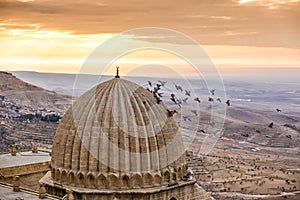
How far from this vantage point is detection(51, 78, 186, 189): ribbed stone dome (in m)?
20.9

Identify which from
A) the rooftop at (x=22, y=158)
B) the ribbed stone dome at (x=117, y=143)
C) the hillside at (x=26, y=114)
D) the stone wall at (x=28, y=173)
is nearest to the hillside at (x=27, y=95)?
the hillside at (x=26, y=114)

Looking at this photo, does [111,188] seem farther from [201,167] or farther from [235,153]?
[235,153]

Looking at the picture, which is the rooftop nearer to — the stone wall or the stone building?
the stone wall

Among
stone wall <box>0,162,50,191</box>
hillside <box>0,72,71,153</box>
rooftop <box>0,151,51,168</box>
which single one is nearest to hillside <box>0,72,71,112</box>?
hillside <box>0,72,71,153</box>

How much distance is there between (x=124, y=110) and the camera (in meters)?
21.8

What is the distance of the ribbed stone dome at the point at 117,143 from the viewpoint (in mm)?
20875

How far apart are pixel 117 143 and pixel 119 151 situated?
31cm

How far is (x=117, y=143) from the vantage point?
21.1 meters

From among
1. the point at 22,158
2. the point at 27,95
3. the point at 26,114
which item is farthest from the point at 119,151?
the point at 27,95

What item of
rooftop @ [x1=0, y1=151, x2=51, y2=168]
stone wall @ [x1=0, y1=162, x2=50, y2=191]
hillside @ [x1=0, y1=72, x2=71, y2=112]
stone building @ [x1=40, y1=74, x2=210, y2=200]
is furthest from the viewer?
hillside @ [x1=0, y1=72, x2=71, y2=112]

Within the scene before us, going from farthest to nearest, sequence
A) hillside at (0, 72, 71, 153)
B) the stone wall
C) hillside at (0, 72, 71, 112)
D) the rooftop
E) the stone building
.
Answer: hillside at (0, 72, 71, 112) → hillside at (0, 72, 71, 153) → the rooftop → the stone wall → the stone building

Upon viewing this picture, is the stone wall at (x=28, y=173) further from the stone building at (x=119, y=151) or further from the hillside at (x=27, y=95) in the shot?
the hillside at (x=27, y=95)

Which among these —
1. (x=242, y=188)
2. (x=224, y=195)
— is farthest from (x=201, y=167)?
(x=224, y=195)

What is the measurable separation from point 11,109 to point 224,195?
236 ft
